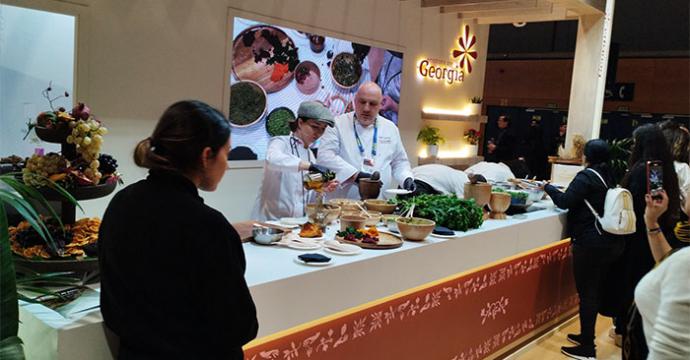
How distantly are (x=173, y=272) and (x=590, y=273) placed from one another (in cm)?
326

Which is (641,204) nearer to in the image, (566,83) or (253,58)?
(253,58)

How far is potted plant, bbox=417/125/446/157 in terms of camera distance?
7090 millimetres

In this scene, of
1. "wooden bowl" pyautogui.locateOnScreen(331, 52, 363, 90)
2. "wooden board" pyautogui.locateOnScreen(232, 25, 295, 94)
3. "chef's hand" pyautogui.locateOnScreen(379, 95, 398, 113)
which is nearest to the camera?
"wooden board" pyautogui.locateOnScreen(232, 25, 295, 94)

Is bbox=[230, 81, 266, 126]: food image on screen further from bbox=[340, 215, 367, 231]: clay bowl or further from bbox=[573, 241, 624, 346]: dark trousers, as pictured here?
bbox=[573, 241, 624, 346]: dark trousers

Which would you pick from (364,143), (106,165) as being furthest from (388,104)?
(106,165)

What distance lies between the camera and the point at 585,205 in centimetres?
378

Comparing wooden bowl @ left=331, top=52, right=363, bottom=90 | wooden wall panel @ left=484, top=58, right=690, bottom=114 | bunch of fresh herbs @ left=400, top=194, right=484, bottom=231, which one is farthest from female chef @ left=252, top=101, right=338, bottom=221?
wooden wall panel @ left=484, top=58, right=690, bottom=114

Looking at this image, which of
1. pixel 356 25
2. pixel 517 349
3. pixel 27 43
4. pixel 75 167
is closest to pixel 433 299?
pixel 517 349

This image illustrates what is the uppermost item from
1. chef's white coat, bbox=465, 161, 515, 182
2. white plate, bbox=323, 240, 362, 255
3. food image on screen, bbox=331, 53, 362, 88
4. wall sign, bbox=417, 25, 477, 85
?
wall sign, bbox=417, 25, 477, 85

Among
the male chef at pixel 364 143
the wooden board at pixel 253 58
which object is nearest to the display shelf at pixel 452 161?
the wooden board at pixel 253 58

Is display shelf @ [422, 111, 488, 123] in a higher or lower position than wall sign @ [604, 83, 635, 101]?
lower

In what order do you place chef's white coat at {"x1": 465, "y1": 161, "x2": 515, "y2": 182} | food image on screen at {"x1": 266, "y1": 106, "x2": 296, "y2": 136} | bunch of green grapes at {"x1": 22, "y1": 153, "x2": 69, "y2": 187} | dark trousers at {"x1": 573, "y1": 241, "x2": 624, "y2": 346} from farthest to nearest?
food image on screen at {"x1": 266, "y1": 106, "x2": 296, "y2": 136} → chef's white coat at {"x1": 465, "y1": 161, "x2": 515, "y2": 182} → dark trousers at {"x1": 573, "y1": 241, "x2": 624, "y2": 346} → bunch of green grapes at {"x1": 22, "y1": 153, "x2": 69, "y2": 187}

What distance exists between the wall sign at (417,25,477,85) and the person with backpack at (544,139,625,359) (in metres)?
3.46

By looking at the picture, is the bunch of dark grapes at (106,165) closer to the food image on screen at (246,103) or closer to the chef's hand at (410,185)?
the chef's hand at (410,185)
